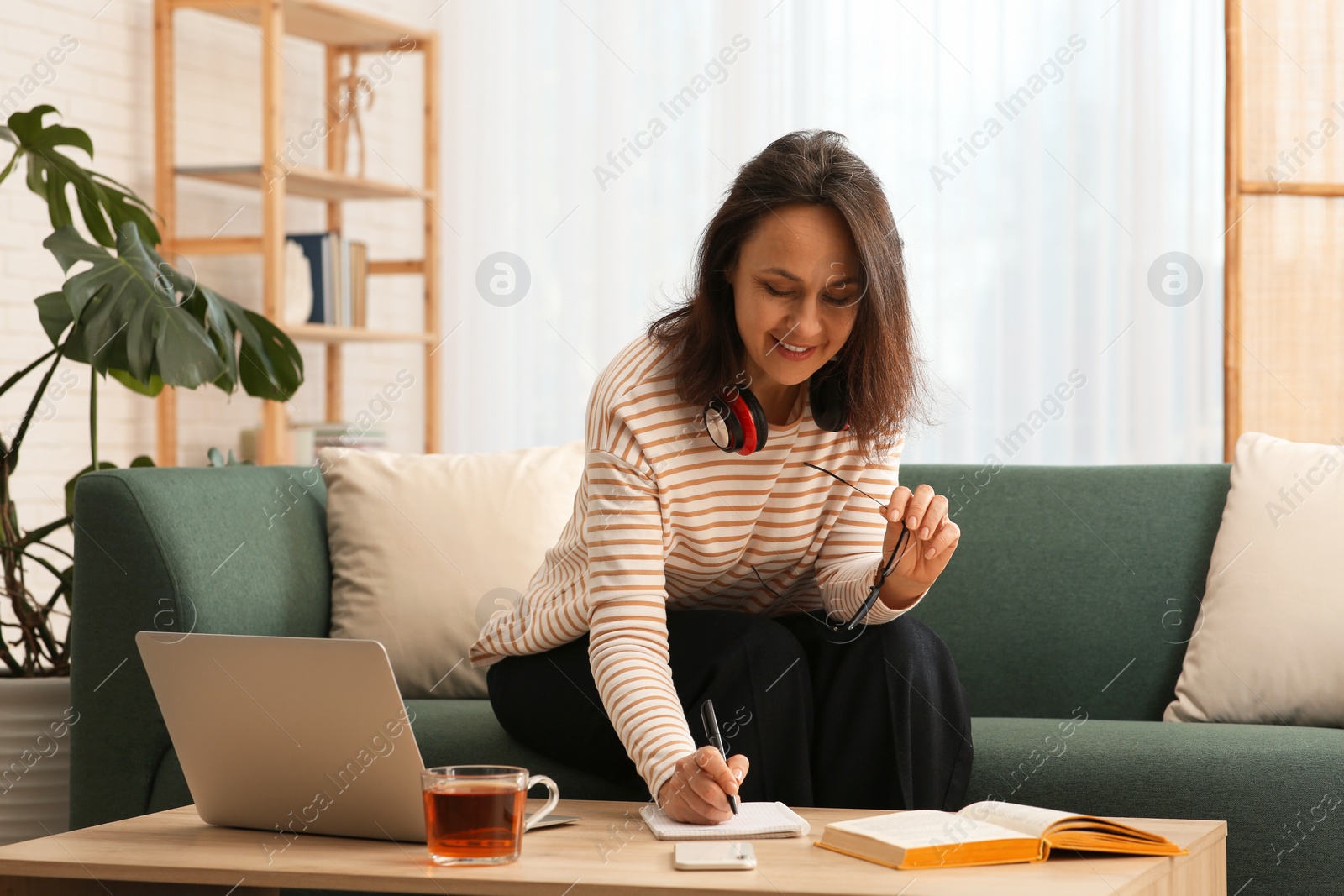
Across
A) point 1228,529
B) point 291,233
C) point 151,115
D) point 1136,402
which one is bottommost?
point 1228,529

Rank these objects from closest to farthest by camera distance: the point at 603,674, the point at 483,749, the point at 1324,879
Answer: the point at 603,674, the point at 1324,879, the point at 483,749

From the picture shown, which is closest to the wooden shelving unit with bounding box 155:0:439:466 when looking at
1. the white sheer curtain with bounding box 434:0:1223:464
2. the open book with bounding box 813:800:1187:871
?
the white sheer curtain with bounding box 434:0:1223:464

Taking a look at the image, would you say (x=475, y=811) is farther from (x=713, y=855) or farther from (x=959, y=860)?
(x=959, y=860)

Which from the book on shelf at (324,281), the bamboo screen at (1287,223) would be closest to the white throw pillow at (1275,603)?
the bamboo screen at (1287,223)

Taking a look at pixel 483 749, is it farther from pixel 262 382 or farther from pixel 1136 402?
pixel 1136 402

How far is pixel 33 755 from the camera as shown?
201 cm

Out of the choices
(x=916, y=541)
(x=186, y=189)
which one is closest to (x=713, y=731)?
(x=916, y=541)

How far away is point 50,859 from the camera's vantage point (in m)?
1.13

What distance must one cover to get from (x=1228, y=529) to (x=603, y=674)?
111 centimetres

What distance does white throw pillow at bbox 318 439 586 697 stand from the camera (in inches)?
83.0

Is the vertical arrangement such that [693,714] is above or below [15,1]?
Result: below

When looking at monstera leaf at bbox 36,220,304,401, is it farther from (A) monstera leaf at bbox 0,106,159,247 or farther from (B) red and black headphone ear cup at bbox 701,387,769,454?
(B) red and black headphone ear cup at bbox 701,387,769,454

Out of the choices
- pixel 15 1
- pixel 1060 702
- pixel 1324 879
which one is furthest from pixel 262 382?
pixel 1324 879

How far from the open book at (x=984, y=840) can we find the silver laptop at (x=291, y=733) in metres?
0.37
